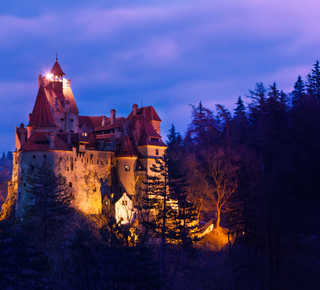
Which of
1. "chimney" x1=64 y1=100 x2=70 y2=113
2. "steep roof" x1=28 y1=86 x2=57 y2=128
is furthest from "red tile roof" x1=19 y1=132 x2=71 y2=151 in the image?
"chimney" x1=64 y1=100 x2=70 y2=113

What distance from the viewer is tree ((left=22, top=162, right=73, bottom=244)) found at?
46.0 metres

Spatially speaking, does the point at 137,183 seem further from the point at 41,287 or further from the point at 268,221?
the point at 41,287

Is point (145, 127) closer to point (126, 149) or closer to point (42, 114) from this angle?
point (126, 149)

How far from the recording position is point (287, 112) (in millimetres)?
67812

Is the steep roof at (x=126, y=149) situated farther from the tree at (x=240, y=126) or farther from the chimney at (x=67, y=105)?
the tree at (x=240, y=126)

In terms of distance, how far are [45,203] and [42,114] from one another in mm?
15162

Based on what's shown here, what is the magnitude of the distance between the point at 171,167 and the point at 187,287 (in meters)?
13.5

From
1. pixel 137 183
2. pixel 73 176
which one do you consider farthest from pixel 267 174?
pixel 73 176

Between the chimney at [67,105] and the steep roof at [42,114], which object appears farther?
the chimney at [67,105]

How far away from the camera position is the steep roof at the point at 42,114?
54188 millimetres

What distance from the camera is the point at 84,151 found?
54.5 meters

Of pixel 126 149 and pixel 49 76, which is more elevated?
pixel 49 76

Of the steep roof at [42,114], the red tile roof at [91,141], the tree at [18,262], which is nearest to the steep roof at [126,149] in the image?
the red tile roof at [91,141]

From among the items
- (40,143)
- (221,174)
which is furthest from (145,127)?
(40,143)
